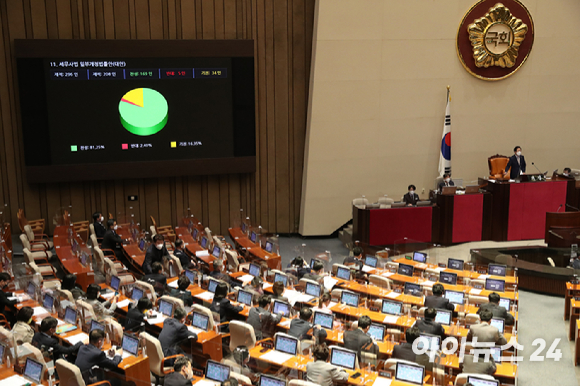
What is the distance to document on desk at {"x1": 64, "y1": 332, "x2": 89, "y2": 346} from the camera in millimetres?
7370

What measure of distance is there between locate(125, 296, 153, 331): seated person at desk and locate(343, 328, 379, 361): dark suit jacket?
8.73ft

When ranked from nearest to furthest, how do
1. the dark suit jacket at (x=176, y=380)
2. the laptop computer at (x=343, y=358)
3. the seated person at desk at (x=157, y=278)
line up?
the dark suit jacket at (x=176, y=380)
the laptop computer at (x=343, y=358)
the seated person at desk at (x=157, y=278)

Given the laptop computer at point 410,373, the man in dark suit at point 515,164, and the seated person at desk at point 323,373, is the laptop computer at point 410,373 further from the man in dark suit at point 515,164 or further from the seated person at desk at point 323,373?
the man in dark suit at point 515,164

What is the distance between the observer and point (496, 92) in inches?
600

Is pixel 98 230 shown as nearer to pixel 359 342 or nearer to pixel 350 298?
pixel 350 298

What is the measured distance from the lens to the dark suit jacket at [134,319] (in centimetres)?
777

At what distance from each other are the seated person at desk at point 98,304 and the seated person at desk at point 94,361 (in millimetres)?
1478

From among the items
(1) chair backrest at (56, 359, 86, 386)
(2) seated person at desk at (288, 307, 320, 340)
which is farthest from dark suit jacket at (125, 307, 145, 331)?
(2) seated person at desk at (288, 307, 320, 340)

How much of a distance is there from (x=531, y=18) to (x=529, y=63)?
43.7 inches

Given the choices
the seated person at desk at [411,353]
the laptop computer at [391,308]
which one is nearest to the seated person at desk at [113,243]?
the laptop computer at [391,308]

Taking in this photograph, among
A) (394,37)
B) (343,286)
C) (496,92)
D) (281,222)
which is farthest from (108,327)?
(496,92)

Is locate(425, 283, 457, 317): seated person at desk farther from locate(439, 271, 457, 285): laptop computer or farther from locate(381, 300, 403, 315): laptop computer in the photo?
locate(439, 271, 457, 285): laptop computer

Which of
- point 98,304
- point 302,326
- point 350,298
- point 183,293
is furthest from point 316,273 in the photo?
point 98,304

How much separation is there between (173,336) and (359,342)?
2.24m
